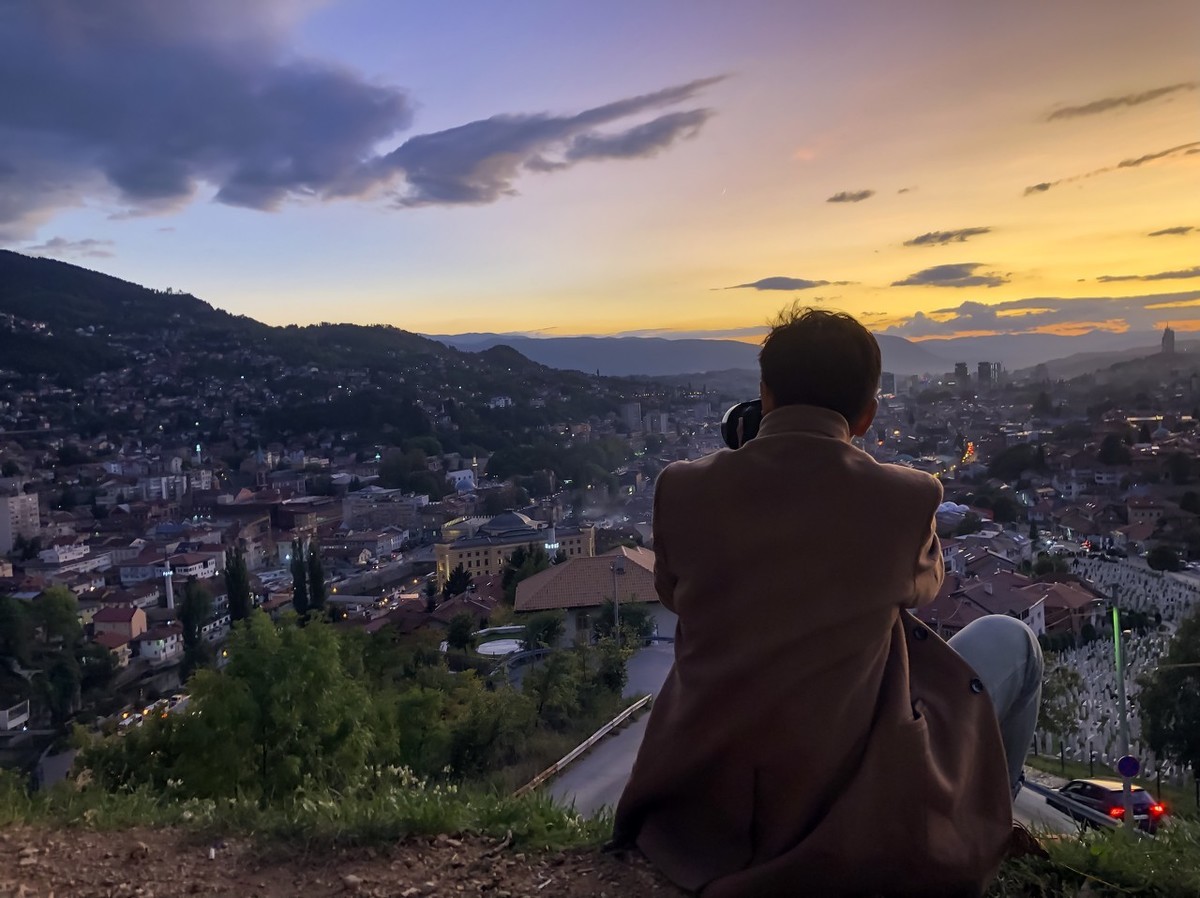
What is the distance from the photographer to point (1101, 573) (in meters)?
11.1

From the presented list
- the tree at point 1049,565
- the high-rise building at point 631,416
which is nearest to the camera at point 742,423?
the tree at point 1049,565

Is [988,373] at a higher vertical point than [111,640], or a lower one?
higher

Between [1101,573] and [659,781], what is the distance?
A: 11.9 meters

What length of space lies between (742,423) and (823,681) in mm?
410

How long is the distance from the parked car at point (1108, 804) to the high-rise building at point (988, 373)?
649 inches

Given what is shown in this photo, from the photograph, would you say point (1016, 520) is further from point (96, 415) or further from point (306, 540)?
point (96, 415)

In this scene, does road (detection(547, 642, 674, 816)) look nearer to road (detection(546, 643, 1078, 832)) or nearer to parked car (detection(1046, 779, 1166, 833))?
road (detection(546, 643, 1078, 832))

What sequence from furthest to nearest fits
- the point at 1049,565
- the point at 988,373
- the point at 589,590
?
the point at 988,373 → the point at 1049,565 → the point at 589,590

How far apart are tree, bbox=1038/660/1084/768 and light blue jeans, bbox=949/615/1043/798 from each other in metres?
3.85

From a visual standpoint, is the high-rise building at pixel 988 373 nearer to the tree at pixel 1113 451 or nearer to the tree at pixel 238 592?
the tree at pixel 1113 451

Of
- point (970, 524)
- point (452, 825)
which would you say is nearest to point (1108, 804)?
point (452, 825)

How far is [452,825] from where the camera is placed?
1853 millimetres

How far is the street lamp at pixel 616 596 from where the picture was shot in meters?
8.09

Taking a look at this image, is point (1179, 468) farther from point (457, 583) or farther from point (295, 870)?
point (295, 870)
